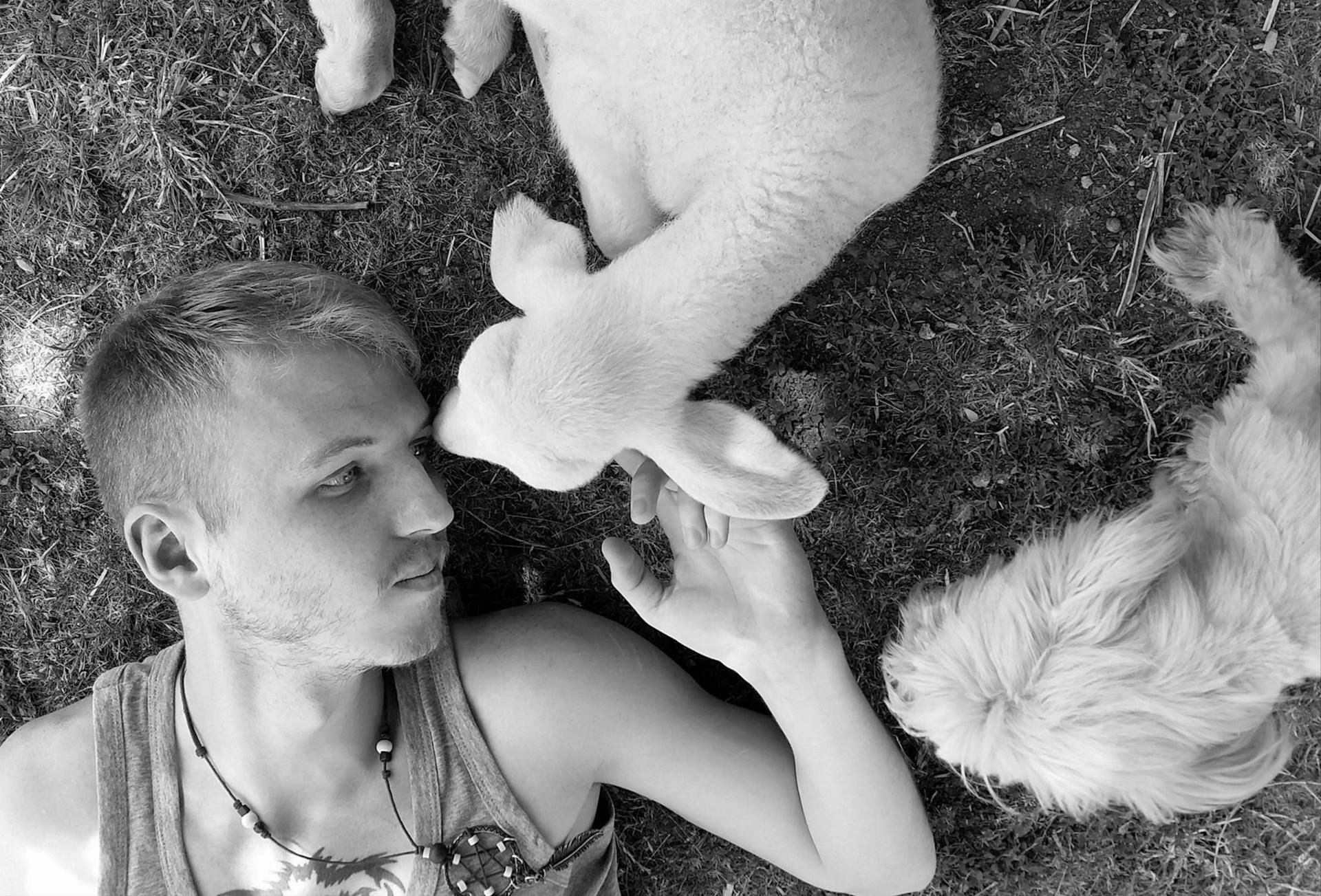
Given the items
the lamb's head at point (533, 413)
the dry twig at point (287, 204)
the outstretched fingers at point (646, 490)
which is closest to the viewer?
the lamb's head at point (533, 413)

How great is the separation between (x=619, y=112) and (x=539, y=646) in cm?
179

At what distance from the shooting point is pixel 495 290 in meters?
3.63

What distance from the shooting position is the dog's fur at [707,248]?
8.14 feet

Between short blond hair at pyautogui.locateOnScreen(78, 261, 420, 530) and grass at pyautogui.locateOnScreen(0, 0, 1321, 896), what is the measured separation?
69 centimetres

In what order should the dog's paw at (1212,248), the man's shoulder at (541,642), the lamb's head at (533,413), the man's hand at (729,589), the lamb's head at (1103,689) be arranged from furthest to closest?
the man's shoulder at (541,642)
the dog's paw at (1212,248)
the man's hand at (729,589)
the lamb's head at (1103,689)
the lamb's head at (533,413)

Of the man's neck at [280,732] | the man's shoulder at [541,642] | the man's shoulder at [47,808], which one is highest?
the man's shoulder at [541,642]

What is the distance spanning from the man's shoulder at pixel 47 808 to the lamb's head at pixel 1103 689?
8.95 ft

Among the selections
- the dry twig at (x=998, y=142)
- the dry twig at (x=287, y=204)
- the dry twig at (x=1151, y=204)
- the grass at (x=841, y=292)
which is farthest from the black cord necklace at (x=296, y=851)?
the dry twig at (x=1151, y=204)

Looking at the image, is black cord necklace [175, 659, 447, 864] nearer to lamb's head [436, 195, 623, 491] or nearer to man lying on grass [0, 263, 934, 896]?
man lying on grass [0, 263, 934, 896]

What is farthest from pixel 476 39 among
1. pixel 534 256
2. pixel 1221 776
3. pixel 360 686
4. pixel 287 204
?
pixel 1221 776

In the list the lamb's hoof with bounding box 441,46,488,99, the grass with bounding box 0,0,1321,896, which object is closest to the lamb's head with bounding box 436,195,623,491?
the grass with bounding box 0,0,1321,896

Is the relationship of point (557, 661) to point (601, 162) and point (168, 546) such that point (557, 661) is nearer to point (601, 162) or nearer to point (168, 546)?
point (168, 546)

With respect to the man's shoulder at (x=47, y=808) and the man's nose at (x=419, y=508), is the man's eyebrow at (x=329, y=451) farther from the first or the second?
the man's shoulder at (x=47, y=808)

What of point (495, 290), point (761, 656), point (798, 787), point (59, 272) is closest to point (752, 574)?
point (761, 656)
